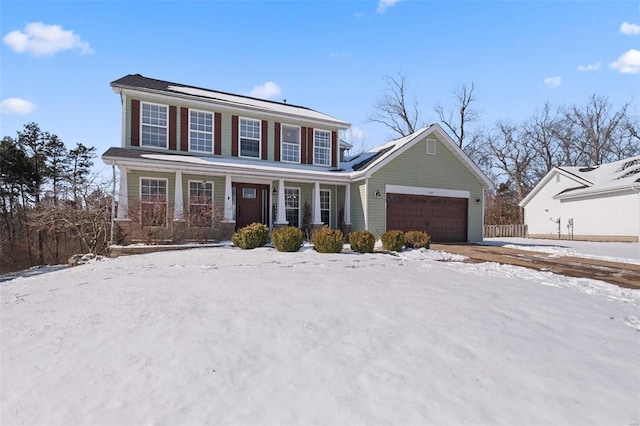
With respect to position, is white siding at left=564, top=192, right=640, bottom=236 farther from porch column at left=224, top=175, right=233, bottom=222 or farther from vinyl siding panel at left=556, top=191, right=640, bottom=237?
porch column at left=224, top=175, right=233, bottom=222

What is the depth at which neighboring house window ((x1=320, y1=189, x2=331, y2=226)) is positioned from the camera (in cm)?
1650

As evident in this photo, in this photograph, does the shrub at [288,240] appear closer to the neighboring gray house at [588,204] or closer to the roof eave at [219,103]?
the roof eave at [219,103]

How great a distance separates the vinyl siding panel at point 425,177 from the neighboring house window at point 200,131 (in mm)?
7048

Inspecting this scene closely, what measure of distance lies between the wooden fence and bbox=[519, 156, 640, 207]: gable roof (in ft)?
11.4

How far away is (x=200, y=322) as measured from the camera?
4008 mm

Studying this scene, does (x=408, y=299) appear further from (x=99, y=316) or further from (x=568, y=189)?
(x=568, y=189)

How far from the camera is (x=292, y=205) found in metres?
15.8

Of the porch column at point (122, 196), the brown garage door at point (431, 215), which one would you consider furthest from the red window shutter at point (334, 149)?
the porch column at point (122, 196)

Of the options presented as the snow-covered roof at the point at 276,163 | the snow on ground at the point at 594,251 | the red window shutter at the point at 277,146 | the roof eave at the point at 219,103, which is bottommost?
the snow on ground at the point at 594,251

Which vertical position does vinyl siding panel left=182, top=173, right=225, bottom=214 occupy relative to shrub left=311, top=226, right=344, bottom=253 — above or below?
above

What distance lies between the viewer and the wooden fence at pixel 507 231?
26672 millimetres

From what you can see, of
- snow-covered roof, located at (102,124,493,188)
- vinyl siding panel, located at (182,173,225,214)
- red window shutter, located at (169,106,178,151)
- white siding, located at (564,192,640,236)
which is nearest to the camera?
snow-covered roof, located at (102,124,493,188)

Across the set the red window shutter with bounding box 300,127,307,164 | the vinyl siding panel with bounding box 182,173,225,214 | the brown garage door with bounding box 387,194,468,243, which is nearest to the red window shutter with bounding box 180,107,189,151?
the vinyl siding panel with bounding box 182,173,225,214

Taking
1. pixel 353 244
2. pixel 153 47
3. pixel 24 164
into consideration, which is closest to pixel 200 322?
pixel 353 244
